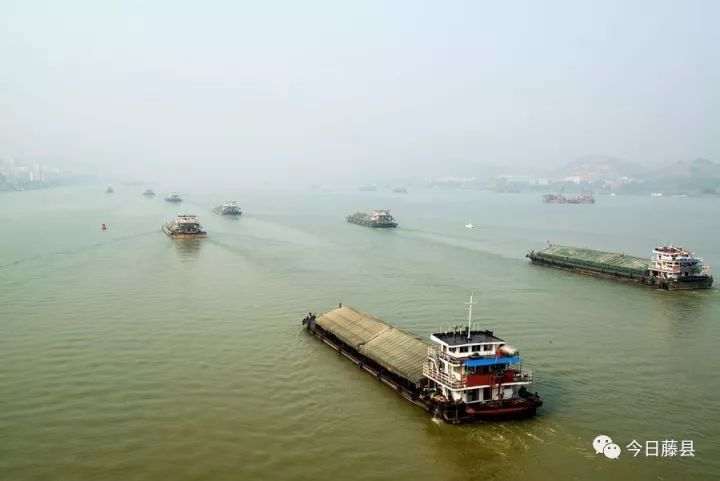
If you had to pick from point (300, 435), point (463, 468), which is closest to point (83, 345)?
point (300, 435)

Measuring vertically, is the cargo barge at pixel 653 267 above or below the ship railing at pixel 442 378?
above

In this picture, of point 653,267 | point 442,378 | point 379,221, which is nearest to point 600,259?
point 653,267

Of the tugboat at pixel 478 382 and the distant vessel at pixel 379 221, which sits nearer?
the tugboat at pixel 478 382

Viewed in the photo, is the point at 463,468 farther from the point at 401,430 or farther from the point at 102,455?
the point at 102,455

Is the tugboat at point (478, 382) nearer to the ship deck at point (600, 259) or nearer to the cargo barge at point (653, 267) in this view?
the cargo barge at point (653, 267)

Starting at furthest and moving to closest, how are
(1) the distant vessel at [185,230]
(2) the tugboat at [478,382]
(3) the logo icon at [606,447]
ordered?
1. (1) the distant vessel at [185,230]
2. (2) the tugboat at [478,382]
3. (3) the logo icon at [606,447]

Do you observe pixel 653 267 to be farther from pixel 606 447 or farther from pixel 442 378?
pixel 442 378

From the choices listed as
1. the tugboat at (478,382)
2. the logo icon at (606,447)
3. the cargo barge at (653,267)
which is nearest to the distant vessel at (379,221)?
the cargo barge at (653,267)
